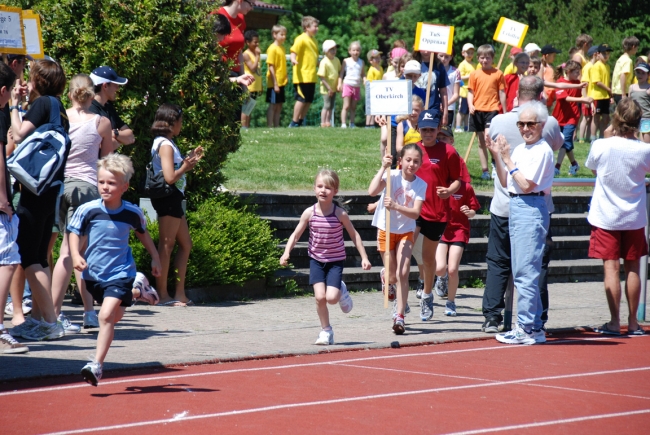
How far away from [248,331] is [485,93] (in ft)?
29.3

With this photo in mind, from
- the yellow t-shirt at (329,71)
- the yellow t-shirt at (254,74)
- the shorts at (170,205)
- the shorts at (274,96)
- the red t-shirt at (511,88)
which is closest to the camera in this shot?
the shorts at (170,205)

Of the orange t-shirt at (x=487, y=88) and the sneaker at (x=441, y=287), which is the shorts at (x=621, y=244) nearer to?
the sneaker at (x=441, y=287)

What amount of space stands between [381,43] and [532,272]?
Result: 166 ft

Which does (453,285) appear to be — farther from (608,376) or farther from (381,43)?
(381,43)

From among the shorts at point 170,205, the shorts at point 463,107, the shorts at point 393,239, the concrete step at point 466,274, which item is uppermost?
the shorts at point 463,107

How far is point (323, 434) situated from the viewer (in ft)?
19.0

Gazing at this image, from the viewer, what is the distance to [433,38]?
567 inches

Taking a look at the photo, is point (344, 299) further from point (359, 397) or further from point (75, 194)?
point (75, 194)

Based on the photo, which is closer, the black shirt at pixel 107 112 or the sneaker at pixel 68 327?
the sneaker at pixel 68 327

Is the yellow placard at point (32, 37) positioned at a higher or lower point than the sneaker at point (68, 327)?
higher

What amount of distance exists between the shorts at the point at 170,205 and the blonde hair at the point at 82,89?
176 cm

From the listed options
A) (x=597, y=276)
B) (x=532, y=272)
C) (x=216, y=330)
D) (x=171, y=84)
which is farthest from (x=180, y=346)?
(x=597, y=276)

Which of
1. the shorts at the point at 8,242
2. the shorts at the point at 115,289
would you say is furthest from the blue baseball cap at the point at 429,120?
the shorts at the point at 8,242

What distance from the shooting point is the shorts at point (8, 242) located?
7836 mm
